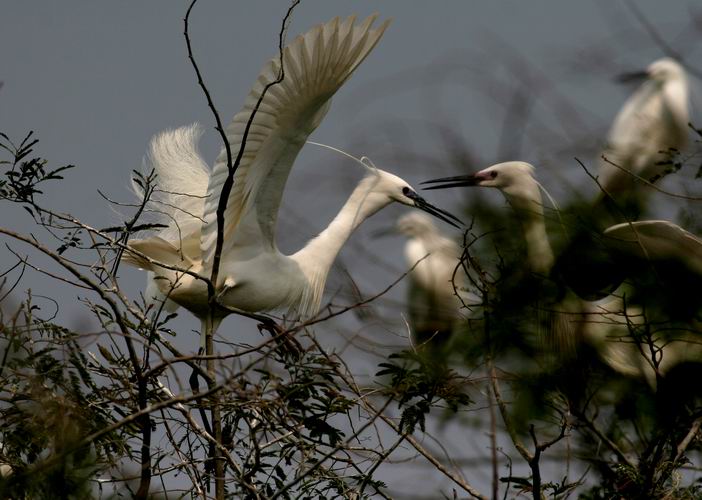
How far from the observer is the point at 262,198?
159 inches

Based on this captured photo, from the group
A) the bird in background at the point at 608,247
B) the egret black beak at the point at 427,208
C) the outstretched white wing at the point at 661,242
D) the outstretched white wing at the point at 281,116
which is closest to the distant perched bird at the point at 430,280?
the egret black beak at the point at 427,208

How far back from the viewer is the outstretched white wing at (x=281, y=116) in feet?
11.8

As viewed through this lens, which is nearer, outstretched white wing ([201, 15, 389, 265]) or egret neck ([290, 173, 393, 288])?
outstretched white wing ([201, 15, 389, 265])

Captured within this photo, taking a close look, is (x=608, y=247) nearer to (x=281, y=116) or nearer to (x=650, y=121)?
(x=281, y=116)

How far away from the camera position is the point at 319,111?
12.5ft

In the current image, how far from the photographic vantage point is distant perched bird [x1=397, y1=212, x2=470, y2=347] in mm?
3908

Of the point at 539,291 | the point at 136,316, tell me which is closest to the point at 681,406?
the point at 539,291

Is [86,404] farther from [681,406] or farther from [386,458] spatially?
[681,406]

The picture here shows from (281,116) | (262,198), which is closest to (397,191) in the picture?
(262,198)

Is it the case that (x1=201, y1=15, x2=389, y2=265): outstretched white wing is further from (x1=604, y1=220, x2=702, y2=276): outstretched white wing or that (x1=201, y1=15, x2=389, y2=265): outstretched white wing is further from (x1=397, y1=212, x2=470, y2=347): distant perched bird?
(x1=604, y1=220, x2=702, y2=276): outstretched white wing

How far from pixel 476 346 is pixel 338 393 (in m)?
0.56

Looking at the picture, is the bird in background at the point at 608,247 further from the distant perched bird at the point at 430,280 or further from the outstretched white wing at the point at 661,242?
the distant perched bird at the point at 430,280

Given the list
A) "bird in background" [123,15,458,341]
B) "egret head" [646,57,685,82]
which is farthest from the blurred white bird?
"bird in background" [123,15,458,341]

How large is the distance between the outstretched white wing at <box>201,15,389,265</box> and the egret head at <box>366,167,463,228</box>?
92 cm
